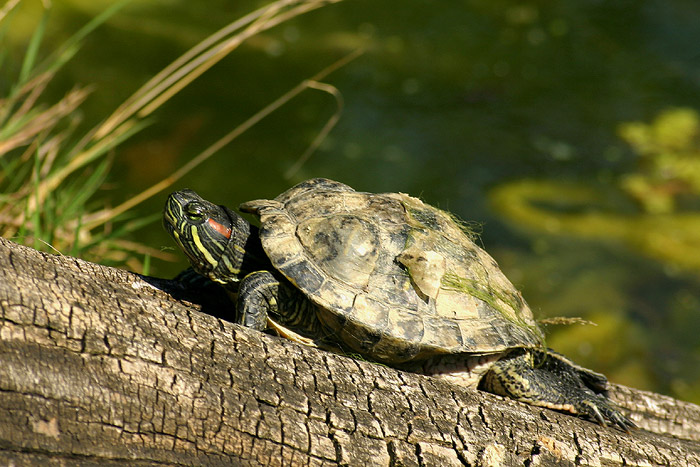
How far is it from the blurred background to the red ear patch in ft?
12.5

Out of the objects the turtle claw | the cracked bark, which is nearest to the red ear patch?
the cracked bark

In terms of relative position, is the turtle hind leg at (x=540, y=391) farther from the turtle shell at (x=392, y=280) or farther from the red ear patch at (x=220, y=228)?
the red ear patch at (x=220, y=228)

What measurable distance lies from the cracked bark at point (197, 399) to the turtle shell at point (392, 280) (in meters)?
0.26

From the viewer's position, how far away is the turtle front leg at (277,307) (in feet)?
9.32

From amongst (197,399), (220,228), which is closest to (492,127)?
(220,228)

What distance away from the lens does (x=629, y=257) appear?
8578 millimetres

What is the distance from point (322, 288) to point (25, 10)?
29.3ft

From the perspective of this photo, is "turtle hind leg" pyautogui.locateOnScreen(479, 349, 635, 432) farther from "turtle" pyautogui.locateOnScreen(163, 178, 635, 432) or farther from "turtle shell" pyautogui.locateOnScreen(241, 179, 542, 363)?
"turtle shell" pyautogui.locateOnScreen(241, 179, 542, 363)

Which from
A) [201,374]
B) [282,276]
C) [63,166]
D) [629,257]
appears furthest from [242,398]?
[629,257]

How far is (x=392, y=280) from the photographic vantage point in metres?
2.90

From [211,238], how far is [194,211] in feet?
0.55

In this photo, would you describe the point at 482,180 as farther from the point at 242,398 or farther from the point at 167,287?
the point at 242,398

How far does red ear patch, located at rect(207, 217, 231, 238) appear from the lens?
323 centimetres

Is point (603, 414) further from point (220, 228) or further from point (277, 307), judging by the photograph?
point (220, 228)
